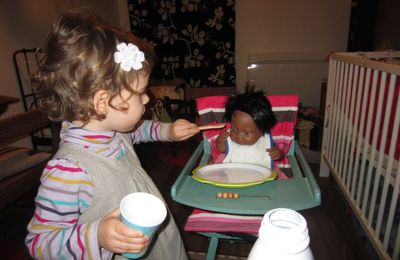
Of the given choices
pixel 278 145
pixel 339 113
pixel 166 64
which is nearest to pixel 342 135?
pixel 339 113

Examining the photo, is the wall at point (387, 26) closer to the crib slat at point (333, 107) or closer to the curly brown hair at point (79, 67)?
the crib slat at point (333, 107)

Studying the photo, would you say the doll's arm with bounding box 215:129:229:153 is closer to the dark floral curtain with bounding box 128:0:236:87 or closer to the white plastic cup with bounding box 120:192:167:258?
the white plastic cup with bounding box 120:192:167:258

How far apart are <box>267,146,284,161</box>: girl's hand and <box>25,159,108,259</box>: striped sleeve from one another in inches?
39.7

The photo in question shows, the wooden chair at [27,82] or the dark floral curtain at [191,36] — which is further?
the dark floral curtain at [191,36]

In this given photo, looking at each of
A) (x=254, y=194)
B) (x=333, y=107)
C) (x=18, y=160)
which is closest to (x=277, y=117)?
(x=254, y=194)

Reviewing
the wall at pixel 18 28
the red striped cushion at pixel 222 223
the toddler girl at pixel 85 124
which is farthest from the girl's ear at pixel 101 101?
the wall at pixel 18 28

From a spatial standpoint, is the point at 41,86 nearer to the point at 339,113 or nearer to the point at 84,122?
the point at 84,122

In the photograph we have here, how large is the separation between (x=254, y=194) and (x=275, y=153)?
1.40 feet

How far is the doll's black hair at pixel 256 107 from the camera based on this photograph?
1390mm

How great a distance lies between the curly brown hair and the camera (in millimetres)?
628

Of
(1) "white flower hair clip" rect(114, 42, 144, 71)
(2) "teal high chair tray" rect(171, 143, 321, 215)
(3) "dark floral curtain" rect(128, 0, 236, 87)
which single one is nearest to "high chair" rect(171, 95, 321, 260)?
(2) "teal high chair tray" rect(171, 143, 321, 215)

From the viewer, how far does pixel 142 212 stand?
0.52 metres

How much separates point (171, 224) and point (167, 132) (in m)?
0.30

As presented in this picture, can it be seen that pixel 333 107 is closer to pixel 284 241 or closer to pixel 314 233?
pixel 314 233
